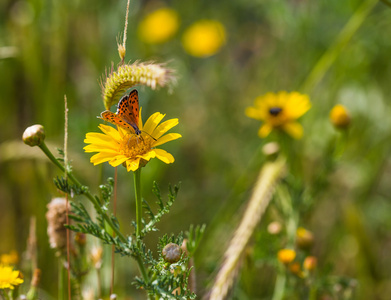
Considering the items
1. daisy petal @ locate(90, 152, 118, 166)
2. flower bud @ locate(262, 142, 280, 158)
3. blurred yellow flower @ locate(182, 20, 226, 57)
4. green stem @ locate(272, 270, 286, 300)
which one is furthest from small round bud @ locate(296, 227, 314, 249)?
blurred yellow flower @ locate(182, 20, 226, 57)

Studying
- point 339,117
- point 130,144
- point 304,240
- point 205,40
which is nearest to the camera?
point 130,144

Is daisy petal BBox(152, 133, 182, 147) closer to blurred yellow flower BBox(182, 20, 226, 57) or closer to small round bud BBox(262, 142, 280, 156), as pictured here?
small round bud BBox(262, 142, 280, 156)

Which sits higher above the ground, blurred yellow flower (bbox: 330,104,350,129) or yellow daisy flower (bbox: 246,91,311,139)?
yellow daisy flower (bbox: 246,91,311,139)

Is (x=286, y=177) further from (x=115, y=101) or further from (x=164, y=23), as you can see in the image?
(x=164, y=23)

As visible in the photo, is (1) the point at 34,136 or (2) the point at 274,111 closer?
(1) the point at 34,136

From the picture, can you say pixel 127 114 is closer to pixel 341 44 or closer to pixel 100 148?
pixel 100 148

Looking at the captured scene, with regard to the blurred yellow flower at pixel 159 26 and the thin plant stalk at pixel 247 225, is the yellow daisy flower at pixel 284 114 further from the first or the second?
the blurred yellow flower at pixel 159 26

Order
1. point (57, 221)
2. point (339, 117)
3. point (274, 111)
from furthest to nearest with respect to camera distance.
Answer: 1. point (274, 111)
2. point (339, 117)
3. point (57, 221)

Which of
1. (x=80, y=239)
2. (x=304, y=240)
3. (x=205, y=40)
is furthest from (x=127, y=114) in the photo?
(x=205, y=40)
